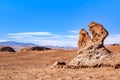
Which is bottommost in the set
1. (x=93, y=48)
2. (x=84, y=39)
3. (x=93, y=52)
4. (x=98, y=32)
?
(x=93, y=52)

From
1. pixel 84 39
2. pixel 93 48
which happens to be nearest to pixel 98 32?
pixel 84 39

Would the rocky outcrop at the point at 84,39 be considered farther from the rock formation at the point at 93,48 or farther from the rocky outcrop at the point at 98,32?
the rocky outcrop at the point at 98,32

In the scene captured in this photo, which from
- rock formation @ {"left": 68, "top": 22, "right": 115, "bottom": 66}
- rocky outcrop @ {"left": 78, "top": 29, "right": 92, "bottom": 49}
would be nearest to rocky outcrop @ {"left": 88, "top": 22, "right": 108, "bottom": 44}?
rock formation @ {"left": 68, "top": 22, "right": 115, "bottom": 66}

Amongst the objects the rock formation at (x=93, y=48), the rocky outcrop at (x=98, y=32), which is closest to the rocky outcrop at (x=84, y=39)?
the rock formation at (x=93, y=48)

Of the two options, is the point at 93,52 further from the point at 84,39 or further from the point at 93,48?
the point at 84,39

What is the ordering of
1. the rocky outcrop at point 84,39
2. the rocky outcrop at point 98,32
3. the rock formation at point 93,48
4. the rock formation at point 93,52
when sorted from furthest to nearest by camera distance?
the rocky outcrop at point 84,39, the rocky outcrop at point 98,32, the rock formation at point 93,48, the rock formation at point 93,52

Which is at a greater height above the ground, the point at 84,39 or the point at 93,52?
the point at 84,39

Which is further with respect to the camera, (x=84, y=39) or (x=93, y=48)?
(x=84, y=39)

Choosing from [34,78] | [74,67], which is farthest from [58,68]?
[34,78]

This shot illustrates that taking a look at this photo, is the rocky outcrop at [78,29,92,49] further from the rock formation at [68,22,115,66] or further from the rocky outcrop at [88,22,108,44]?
the rocky outcrop at [88,22,108,44]

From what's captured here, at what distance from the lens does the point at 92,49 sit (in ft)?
73.4

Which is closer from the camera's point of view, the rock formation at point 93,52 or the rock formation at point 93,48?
the rock formation at point 93,52

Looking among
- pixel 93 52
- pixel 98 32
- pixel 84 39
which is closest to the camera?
pixel 93 52

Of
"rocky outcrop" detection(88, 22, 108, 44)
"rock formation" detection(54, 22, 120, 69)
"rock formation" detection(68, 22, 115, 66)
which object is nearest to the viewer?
"rock formation" detection(54, 22, 120, 69)
